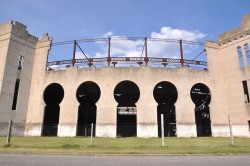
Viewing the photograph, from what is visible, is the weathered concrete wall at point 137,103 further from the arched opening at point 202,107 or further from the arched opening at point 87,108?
the arched opening at point 87,108

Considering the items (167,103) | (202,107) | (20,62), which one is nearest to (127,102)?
(167,103)

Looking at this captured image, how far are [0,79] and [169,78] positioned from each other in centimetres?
2529

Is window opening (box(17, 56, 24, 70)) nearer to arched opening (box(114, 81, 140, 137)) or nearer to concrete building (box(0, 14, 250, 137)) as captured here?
concrete building (box(0, 14, 250, 137))

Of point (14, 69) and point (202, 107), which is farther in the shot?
point (202, 107)

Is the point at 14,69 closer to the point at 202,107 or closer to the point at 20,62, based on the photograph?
the point at 20,62

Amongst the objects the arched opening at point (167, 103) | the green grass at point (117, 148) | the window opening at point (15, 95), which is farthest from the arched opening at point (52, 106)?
the green grass at point (117, 148)

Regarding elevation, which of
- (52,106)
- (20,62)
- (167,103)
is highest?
(20,62)

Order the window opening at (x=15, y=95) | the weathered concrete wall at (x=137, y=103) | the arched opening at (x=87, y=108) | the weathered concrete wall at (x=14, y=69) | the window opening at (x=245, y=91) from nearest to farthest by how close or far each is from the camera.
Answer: the weathered concrete wall at (x=137, y=103) < the weathered concrete wall at (x=14, y=69) < the window opening at (x=15, y=95) < the window opening at (x=245, y=91) < the arched opening at (x=87, y=108)

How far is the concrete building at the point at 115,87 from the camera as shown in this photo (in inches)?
1316

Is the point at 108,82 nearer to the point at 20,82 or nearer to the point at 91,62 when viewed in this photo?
the point at 91,62

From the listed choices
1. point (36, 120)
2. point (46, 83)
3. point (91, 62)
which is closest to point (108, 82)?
point (91, 62)

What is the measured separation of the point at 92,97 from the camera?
45.8 m

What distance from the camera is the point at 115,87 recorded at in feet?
118

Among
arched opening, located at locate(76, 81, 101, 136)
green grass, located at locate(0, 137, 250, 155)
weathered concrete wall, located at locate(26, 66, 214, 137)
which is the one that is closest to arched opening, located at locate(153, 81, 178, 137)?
weathered concrete wall, located at locate(26, 66, 214, 137)
